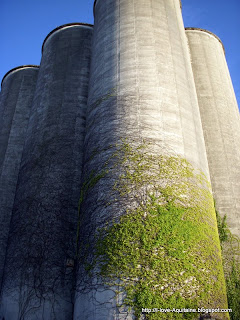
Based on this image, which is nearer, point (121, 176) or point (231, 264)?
point (121, 176)

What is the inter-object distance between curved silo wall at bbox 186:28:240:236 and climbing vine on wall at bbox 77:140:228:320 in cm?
370

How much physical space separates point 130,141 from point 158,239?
3872 millimetres

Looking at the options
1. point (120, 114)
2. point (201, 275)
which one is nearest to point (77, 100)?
point (120, 114)

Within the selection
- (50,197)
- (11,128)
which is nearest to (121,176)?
(50,197)

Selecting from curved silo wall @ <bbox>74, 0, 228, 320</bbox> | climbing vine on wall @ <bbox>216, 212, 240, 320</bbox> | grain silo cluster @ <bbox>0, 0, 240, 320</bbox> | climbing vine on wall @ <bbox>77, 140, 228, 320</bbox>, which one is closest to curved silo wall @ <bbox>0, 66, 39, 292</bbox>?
grain silo cluster @ <bbox>0, 0, 240, 320</bbox>

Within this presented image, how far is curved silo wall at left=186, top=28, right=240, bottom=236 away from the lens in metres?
15.5

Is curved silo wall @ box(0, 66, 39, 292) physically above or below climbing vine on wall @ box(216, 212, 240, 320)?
above

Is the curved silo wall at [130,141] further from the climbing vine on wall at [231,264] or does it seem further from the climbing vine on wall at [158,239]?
the climbing vine on wall at [231,264]

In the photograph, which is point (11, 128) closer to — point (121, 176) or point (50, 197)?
point (50, 197)

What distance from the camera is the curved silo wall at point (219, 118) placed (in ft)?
50.8

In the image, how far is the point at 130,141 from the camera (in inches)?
484

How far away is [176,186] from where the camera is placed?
11.5m

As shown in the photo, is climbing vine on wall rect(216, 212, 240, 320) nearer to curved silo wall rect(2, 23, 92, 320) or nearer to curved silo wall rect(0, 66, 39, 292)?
curved silo wall rect(2, 23, 92, 320)

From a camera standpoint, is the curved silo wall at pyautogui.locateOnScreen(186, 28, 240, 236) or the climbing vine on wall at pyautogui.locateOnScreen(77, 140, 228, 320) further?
the curved silo wall at pyautogui.locateOnScreen(186, 28, 240, 236)
